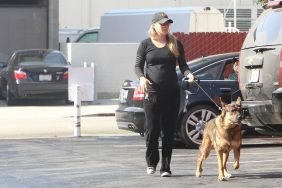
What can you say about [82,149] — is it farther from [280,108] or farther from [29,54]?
[29,54]

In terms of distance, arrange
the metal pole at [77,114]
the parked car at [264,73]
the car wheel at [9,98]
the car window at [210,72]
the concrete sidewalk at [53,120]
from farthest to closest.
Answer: the car wheel at [9,98], the concrete sidewalk at [53,120], the metal pole at [77,114], the car window at [210,72], the parked car at [264,73]

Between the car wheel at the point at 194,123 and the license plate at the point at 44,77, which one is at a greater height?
the license plate at the point at 44,77

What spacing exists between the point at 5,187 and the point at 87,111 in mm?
10190

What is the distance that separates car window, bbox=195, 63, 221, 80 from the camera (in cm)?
1209

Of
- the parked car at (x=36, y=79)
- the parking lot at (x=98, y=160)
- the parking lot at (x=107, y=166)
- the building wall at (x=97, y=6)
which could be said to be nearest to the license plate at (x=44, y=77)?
the parked car at (x=36, y=79)

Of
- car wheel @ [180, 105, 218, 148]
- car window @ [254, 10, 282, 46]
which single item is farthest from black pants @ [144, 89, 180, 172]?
car wheel @ [180, 105, 218, 148]

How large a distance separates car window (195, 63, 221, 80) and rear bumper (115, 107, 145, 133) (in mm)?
1110

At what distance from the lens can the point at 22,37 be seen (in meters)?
24.2

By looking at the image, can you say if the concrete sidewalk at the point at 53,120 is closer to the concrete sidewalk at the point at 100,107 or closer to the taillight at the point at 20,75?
the concrete sidewalk at the point at 100,107

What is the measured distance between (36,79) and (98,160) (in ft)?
30.7

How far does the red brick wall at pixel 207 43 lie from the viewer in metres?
21.3

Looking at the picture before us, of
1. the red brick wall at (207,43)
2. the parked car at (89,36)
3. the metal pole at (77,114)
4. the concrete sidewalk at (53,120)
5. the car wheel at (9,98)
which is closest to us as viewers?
the metal pole at (77,114)

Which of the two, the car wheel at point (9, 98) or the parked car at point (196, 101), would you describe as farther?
the car wheel at point (9, 98)

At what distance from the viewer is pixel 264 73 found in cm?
848
